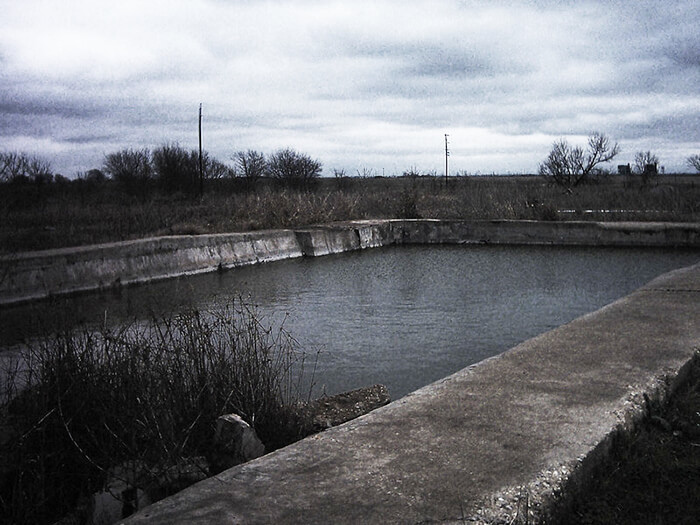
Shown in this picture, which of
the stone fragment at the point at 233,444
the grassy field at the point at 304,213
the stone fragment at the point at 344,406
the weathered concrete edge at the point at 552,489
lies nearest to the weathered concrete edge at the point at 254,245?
the grassy field at the point at 304,213

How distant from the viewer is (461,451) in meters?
2.98

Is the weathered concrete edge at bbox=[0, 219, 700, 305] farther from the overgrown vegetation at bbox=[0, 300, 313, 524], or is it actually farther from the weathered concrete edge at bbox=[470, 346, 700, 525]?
the weathered concrete edge at bbox=[470, 346, 700, 525]

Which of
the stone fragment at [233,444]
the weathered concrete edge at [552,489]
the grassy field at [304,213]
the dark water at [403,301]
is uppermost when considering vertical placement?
the grassy field at [304,213]

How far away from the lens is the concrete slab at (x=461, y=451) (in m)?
2.53

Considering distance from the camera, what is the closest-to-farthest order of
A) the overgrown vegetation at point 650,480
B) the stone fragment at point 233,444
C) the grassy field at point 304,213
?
the overgrown vegetation at point 650,480 < the stone fragment at point 233,444 < the grassy field at point 304,213

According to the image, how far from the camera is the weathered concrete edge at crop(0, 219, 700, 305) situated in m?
10.7

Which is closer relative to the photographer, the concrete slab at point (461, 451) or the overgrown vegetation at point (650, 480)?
the concrete slab at point (461, 451)

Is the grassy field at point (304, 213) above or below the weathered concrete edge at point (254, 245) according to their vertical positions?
above

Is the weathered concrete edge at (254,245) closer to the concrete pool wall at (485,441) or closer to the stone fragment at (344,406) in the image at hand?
the stone fragment at (344,406)

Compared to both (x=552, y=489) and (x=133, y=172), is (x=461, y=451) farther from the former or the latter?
(x=133, y=172)

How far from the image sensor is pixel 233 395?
170 inches

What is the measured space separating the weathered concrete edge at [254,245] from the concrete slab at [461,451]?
24.6 ft

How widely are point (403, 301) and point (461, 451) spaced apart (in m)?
6.63

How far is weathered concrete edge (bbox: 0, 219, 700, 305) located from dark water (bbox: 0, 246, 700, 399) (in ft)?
1.68
